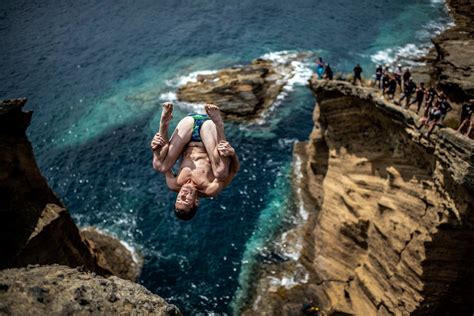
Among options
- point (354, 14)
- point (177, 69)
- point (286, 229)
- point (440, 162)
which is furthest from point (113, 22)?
point (440, 162)

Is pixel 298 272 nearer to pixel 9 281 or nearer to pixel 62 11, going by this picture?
pixel 9 281

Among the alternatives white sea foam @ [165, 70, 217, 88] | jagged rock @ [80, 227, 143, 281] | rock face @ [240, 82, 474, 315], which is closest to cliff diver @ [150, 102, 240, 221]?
rock face @ [240, 82, 474, 315]

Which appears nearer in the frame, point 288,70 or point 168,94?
point 168,94

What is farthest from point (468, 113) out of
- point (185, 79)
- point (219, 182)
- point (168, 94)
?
point (185, 79)

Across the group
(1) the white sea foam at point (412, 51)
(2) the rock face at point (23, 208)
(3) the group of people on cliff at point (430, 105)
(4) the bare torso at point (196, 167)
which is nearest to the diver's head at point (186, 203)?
(4) the bare torso at point (196, 167)

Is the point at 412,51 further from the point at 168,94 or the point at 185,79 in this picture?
the point at 168,94

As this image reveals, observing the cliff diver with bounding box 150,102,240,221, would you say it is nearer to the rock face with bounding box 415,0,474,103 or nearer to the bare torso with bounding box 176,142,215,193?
the bare torso with bounding box 176,142,215,193

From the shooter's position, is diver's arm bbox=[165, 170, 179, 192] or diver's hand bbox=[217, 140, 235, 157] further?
diver's arm bbox=[165, 170, 179, 192]
